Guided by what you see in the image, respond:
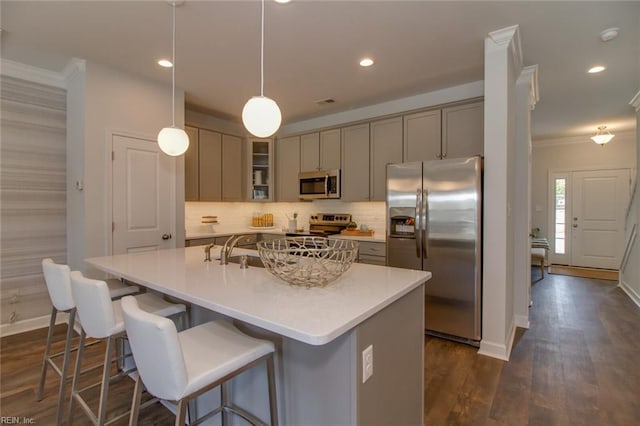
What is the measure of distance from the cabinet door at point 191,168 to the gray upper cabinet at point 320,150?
5.13ft

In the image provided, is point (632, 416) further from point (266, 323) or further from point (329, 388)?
point (266, 323)

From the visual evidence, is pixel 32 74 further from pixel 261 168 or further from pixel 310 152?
pixel 310 152

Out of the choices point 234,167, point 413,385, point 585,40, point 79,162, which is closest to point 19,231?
point 79,162

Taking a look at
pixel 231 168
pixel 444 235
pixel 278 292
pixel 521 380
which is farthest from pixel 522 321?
pixel 231 168

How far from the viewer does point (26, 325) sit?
3.23 meters

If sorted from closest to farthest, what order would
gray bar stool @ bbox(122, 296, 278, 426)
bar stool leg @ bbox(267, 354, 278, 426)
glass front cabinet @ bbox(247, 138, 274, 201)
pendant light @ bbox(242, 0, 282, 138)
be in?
gray bar stool @ bbox(122, 296, 278, 426) < bar stool leg @ bbox(267, 354, 278, 426) < pendant light @ bbox(242, 0, 282, 138) < glass front cabinet @ bbox(247, 138, 274, 201)

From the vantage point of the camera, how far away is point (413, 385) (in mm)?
1632

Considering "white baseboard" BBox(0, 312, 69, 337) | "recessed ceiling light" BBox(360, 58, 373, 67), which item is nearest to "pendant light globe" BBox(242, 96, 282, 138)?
"recessed ceiling light" BBox(360, 58, 373, 67)

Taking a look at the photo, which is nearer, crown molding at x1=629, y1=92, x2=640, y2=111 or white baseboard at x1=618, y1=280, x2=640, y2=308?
crown molding at x1=629, y1=92, x2=640, y2=111

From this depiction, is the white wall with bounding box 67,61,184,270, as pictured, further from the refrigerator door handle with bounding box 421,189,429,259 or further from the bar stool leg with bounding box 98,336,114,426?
the refrigerator door handle with bounding box 421,189,429,259

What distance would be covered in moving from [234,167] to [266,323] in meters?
4.17

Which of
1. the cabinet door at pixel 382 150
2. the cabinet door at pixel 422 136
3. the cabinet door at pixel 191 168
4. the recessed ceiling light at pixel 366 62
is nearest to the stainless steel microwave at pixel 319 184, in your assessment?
the cabinet door at pixel 382 150

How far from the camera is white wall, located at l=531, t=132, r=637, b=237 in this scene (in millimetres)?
6094

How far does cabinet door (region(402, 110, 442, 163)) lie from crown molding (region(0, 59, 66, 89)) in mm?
3971
